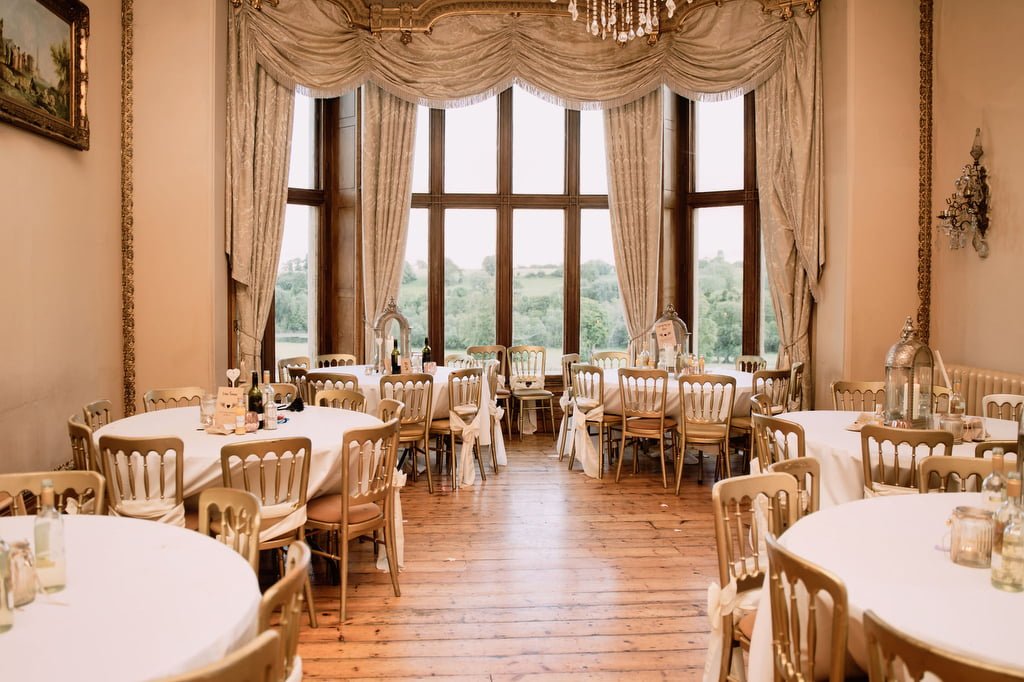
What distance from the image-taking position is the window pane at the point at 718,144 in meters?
8.64

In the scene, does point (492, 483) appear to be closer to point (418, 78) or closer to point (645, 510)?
point (645, 510)

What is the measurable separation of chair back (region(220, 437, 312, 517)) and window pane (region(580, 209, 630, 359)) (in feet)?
18.3

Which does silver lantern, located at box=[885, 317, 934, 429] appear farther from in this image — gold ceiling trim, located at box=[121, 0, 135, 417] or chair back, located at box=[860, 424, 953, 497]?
gold ceiling trim, located at box=[121, 0, 135, 417]

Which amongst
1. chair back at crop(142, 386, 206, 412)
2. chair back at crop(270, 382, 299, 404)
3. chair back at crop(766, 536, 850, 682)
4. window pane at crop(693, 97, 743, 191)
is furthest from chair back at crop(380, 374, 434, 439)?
window pane at crop(693, 97, 743, 191)

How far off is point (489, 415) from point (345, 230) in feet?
9.37

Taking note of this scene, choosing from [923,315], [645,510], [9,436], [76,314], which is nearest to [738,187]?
[923,315]

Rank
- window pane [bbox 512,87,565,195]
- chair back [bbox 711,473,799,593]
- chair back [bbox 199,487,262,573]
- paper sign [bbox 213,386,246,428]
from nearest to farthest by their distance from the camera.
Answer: chair back [bbox 199,487,262,573] < chair back [bbox 711,473,799,593] < paper sign [bbox 213,386,246,428] < window pane [bbox 512,87,565,195]

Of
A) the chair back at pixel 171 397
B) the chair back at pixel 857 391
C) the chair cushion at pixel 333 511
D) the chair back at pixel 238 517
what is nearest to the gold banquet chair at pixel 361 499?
the chair cushion at pixel 333 511

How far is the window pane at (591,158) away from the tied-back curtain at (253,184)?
3270 millimetres

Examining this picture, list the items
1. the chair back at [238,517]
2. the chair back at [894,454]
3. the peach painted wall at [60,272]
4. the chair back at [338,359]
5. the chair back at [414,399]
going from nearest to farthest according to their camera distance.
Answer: the chair back at [238,517], the chair back at [894,454], the peach painted wall at [60,272], the chair back at [414,399], the chair back at [338,359]

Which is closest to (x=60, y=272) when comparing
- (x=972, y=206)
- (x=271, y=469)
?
(x=271, y=469)

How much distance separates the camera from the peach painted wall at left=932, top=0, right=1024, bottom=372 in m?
6.05

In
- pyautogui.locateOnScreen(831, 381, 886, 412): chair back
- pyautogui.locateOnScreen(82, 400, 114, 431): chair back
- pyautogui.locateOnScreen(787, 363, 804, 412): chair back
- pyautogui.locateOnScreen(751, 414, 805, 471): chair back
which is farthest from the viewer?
pyautogui.locateOnScreen(787, 363, 804, 412): chair back

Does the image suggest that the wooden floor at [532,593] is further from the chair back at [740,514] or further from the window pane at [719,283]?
the window pane at [719,283]
